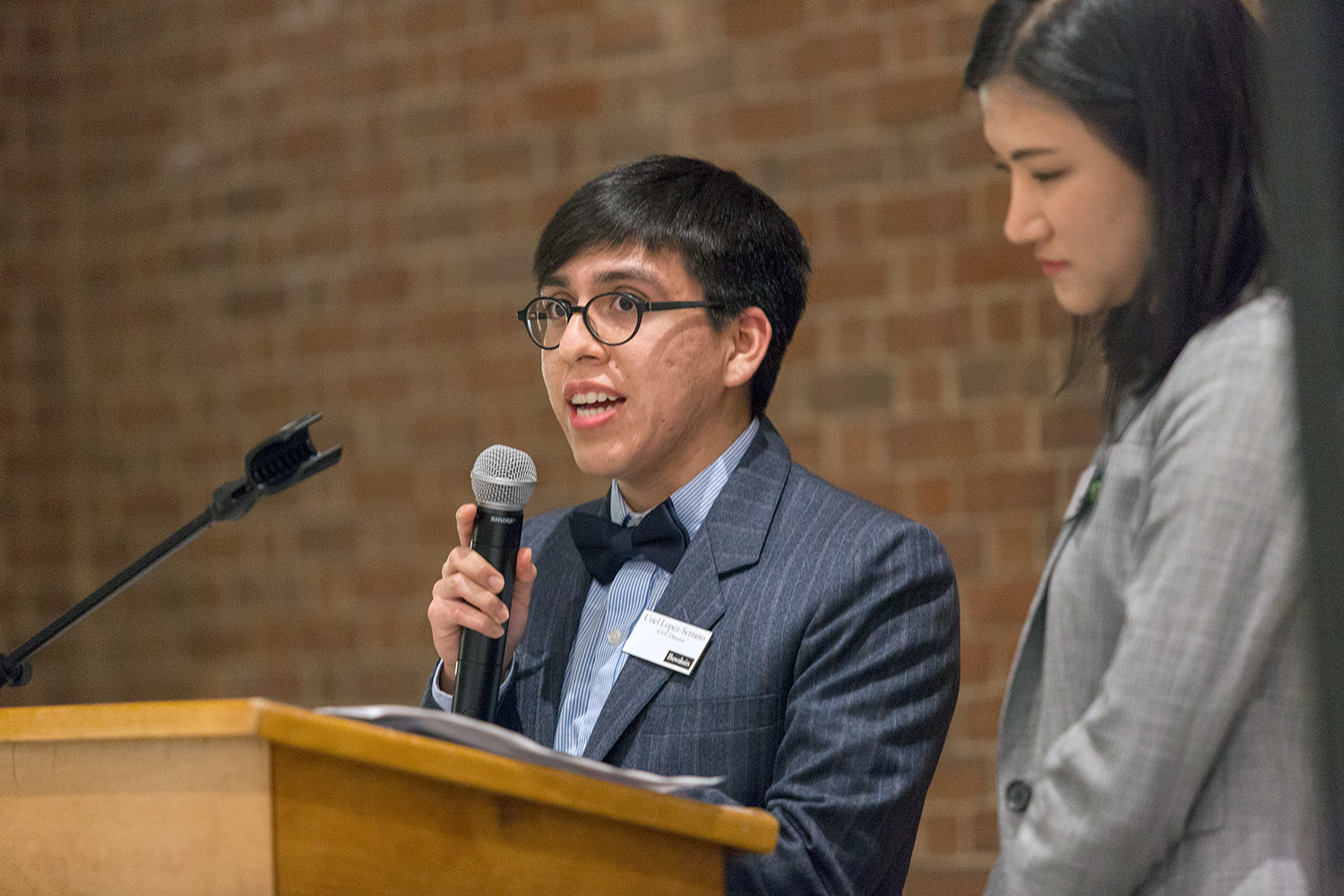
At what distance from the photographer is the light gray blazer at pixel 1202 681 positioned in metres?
1.06

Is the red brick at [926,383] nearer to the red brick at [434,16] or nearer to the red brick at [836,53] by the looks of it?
the red brick at [836,53]

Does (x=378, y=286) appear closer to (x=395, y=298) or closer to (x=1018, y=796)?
(x=395, y=298)

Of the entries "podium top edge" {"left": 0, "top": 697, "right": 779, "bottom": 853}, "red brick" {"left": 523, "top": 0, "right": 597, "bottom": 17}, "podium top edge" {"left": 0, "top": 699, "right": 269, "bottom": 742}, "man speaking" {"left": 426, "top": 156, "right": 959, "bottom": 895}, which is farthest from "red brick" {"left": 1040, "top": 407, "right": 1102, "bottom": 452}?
"podium top edge" {"left": 0, "top": 699, "right": 269, "bottom": 742}

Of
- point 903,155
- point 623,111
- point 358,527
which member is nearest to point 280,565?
point 358,527

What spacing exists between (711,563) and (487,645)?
39cm

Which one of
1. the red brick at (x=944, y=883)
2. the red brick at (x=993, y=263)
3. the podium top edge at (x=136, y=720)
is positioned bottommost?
the red brick at (x=944, y=883)

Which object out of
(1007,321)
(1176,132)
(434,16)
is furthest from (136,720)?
(434,16)

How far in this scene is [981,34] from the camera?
1275mm

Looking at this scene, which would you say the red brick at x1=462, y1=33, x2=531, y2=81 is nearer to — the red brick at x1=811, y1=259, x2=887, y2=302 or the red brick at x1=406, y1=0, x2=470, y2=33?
the red brick at x1=406, y1=0, x2=470, y2=33

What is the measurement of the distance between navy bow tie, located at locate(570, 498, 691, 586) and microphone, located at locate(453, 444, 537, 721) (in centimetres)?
36

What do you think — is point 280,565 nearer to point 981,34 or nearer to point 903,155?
point 903,155

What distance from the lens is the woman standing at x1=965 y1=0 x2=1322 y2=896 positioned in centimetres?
106

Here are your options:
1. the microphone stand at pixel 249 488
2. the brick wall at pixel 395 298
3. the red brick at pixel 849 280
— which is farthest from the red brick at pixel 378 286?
the microphone stand at pixel 249 488

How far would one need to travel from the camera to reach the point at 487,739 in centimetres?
117
